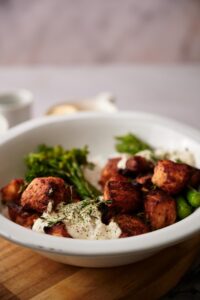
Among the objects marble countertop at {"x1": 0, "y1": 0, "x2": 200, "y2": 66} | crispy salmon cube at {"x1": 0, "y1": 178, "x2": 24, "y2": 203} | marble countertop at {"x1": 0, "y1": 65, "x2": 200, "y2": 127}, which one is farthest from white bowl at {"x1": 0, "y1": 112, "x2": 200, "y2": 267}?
marble countertop at {"x1": 0, "y1": 0, "x2": 200, "y2": 66}

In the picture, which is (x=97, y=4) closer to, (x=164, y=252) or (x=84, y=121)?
(x=84, y=121)

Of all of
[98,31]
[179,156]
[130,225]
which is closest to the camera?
[130,225]

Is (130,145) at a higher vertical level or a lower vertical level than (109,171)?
higher

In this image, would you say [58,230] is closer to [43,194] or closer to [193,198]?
[43,194]

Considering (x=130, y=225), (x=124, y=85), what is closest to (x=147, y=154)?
(x=130, y=225)

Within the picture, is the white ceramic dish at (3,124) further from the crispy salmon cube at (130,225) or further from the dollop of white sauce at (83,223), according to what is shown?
the crispy salmon cube at (130,225)

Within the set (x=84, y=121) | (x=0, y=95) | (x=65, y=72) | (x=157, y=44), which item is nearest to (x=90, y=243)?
(x=84, y=121)
